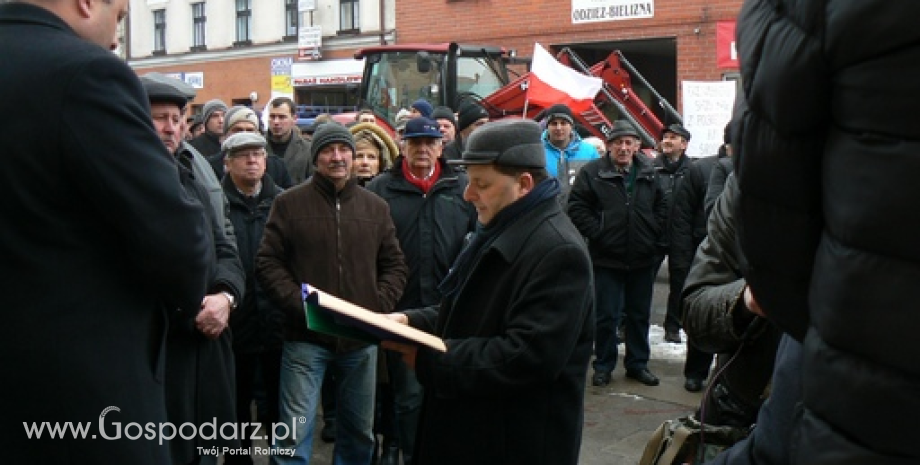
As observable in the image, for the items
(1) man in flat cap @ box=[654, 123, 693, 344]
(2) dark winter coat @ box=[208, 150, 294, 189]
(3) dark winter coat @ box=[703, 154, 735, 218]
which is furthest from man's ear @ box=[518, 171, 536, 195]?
(1) man in flat cap @ box=[654, 123, 693, 344]

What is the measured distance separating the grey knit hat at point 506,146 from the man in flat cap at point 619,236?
4313mm

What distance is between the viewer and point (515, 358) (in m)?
2.95

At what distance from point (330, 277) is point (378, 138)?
6.55ft

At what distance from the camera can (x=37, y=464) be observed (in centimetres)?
222

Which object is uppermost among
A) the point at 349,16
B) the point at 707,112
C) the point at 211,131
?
the point at 349,16

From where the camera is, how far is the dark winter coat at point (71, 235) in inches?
84.8

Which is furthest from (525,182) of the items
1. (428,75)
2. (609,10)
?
(609,10)

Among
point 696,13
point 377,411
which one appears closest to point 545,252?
point 377,411

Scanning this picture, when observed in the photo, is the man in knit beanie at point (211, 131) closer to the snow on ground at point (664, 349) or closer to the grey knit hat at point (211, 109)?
the grey knit hat at point (211, 109)

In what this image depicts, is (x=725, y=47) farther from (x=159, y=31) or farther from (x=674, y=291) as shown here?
(x=159, y=31)

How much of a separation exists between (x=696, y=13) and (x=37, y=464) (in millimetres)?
17796

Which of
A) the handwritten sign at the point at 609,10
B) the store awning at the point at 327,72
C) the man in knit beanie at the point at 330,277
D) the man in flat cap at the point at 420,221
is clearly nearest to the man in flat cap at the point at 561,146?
the man in flat cap at the point at 420,221

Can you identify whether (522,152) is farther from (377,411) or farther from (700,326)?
(377,411)

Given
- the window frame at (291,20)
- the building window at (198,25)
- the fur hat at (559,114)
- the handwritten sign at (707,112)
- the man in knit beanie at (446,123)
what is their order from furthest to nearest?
Answer: the building window at (198,25), the window frame at (291,20), the handwritten sign at (707,112), the fur hat at (559,114), the man in knit beanie at (446,123)
